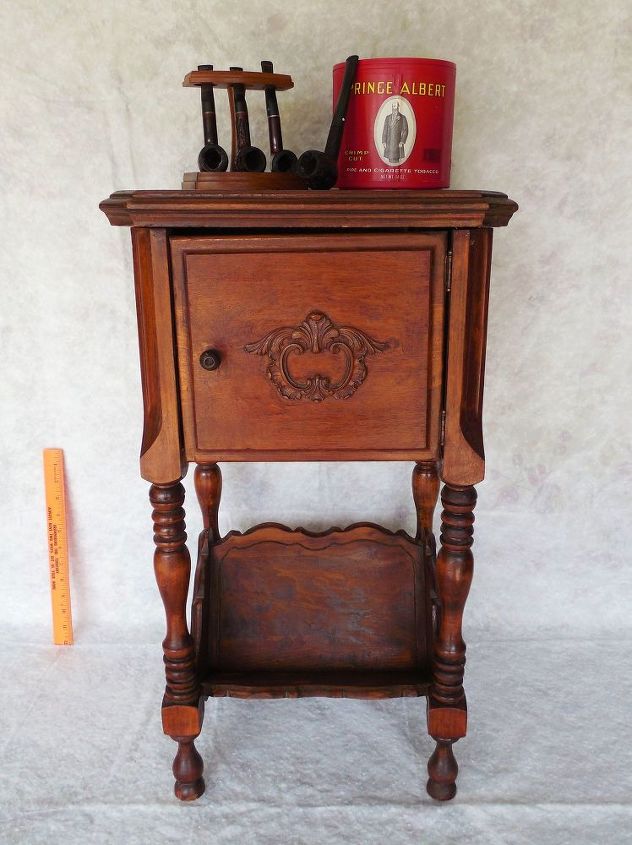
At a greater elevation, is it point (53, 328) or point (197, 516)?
point (53, 328)

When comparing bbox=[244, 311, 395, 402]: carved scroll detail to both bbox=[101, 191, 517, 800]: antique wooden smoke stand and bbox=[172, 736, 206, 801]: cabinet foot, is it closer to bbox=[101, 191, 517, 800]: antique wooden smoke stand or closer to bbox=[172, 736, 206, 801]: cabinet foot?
bbox=[101, 191, 517, 800]: antique wooden smoke stand

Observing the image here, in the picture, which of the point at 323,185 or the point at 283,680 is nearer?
the point at 323,185

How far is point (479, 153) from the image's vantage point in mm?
1435

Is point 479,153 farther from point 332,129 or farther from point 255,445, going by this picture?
point 255,445

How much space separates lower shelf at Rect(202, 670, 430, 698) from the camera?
1194mm

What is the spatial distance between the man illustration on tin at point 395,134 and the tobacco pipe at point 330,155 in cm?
6

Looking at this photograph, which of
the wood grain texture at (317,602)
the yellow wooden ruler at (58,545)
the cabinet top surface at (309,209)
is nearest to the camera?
the cabinet top surface at (309,209)

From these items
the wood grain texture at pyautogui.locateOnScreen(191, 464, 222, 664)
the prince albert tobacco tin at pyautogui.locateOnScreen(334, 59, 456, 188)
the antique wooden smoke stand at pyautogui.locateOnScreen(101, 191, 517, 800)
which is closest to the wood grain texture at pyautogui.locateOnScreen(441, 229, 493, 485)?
the antique wooden smoke stand at pyautogui.locateOnScreen(101, 191, 517, 800)

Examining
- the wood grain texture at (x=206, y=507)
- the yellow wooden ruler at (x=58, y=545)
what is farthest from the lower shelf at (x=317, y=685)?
the yellow wooden ruler at (x=58, y=545)

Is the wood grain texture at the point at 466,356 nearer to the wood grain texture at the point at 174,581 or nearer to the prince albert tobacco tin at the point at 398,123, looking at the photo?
the prince albert tobacco tin at the point at 398,123

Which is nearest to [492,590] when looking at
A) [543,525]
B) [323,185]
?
[543,525]

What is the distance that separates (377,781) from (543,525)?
27.0 inches

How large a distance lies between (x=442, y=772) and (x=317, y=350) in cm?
71

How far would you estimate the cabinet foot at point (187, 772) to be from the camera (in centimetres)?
118
